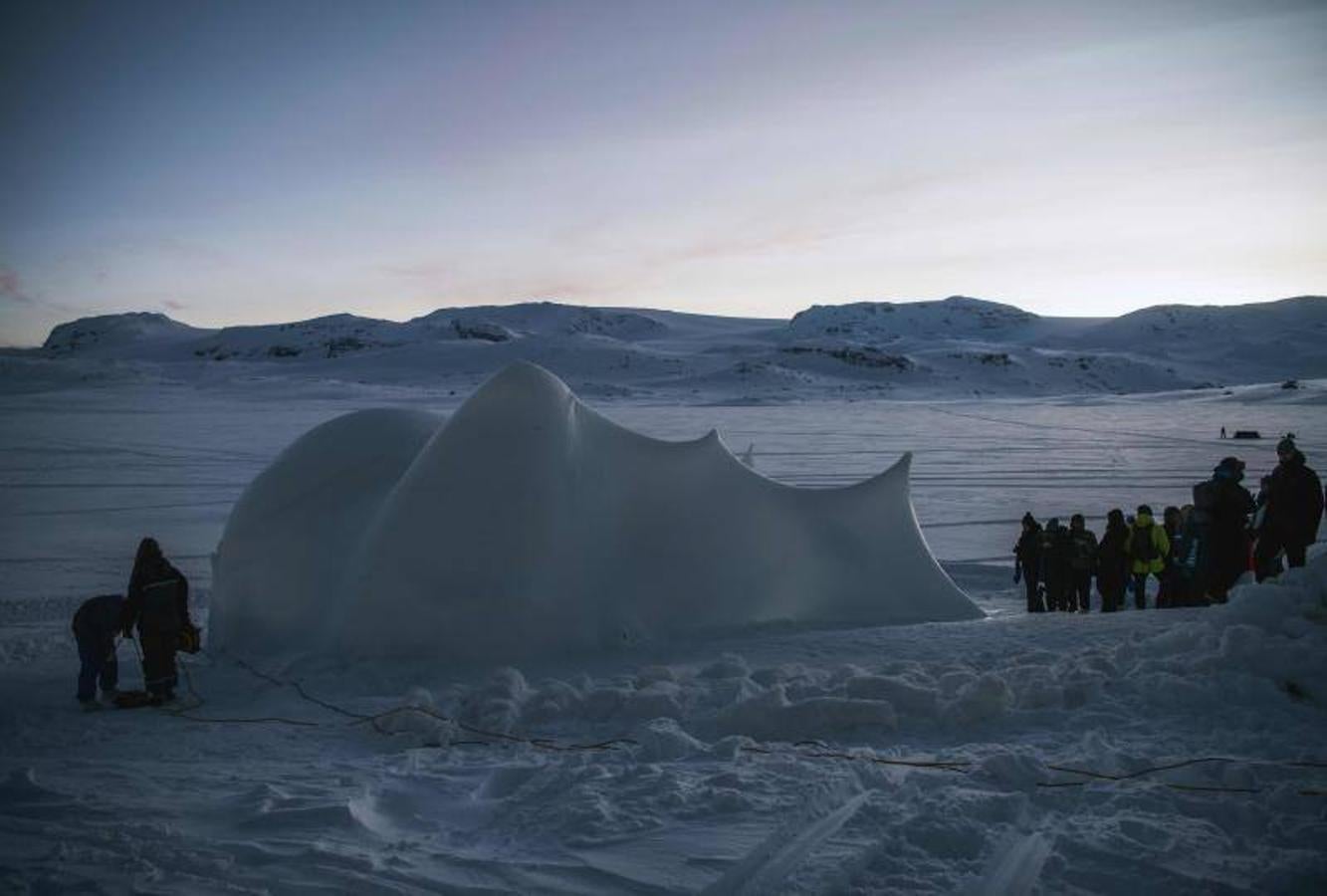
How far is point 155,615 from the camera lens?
6379mm

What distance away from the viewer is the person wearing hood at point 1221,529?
7.82 metres

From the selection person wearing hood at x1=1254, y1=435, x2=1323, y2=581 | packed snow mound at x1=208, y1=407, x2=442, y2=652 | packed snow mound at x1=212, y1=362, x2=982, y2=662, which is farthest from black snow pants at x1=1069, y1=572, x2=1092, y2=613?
packed snow mound at x1=208, y1=407, x2=442, y2=652

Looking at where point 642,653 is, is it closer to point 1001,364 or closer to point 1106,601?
point 1106,601

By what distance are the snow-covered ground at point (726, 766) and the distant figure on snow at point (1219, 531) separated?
0.98m

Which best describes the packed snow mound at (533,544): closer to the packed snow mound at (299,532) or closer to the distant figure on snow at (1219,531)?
the packed snow mound at (299,532)

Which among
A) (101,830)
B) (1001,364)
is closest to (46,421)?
(101,830)

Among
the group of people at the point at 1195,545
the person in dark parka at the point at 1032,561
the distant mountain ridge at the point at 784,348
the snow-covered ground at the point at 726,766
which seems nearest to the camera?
the snow-covered ground at the point at 726,766

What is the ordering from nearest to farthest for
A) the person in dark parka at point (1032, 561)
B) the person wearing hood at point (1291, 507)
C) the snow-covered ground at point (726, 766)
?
the snow-covered ground at point (726, 766), the person wearing hood at point (1291, 507), the person in dark parka at point (1032, 561)

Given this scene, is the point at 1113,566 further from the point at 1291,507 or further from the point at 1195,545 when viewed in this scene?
the point at 1291,507

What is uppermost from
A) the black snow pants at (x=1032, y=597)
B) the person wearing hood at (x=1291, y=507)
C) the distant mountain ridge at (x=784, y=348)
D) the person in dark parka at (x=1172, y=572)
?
the distant mountain ridge at (x=784, y=348)

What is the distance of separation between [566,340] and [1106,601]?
8649 cm

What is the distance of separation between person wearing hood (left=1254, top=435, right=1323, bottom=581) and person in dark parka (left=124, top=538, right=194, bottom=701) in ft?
25.9

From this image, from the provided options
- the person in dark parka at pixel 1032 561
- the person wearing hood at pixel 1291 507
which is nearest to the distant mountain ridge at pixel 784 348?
the person in dark parka at pixel 1032 561

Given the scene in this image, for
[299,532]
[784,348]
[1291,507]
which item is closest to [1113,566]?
[1291,507]
